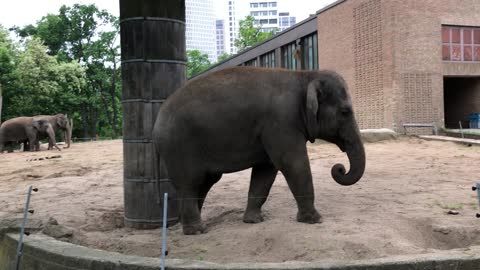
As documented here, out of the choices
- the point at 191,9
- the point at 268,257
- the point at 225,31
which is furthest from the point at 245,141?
the point at 225,31

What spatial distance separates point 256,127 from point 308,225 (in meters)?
1.30

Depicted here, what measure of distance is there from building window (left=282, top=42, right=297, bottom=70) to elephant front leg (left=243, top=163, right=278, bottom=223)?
32.0 m


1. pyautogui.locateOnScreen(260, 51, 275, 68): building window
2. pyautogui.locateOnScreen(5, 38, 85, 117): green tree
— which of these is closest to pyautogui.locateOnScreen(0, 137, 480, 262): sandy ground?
pyautogui.locateOnScreen(5, 38, 85, 117): green tree

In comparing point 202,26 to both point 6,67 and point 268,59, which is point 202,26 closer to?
point 268,59

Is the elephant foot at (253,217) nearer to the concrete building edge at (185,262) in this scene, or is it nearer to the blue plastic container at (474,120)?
the concrete building edge at (185,262)

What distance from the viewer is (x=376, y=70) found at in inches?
990

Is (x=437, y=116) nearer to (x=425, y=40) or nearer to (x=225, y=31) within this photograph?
(x=425, y=40)

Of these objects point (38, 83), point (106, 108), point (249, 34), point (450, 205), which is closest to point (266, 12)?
point (249, 34)

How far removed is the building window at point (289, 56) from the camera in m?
38.2

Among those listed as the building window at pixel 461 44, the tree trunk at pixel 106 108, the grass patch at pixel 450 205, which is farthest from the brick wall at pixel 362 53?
the tree trunk at pixel 106 108

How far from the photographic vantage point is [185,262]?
166 inches

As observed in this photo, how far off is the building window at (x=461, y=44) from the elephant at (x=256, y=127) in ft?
69.9

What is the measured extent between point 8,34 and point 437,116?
116ft

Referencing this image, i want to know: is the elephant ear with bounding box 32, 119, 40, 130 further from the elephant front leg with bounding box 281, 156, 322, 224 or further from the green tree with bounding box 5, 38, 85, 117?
the elephant front leg with bounding box 281, 156, 322, 224
